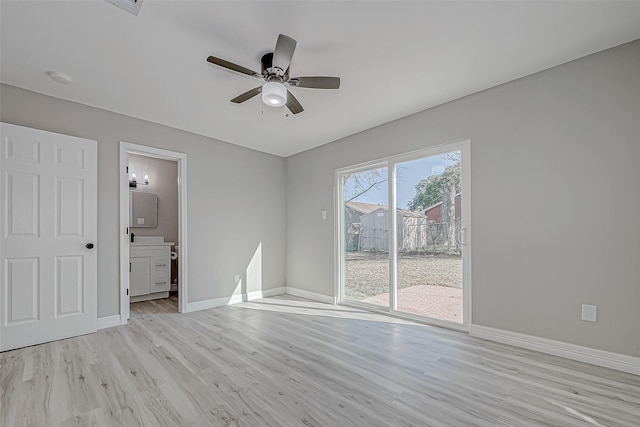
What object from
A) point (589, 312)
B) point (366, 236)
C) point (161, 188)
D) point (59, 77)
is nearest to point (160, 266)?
point (161, 188)

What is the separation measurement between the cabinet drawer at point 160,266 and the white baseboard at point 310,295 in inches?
83.4

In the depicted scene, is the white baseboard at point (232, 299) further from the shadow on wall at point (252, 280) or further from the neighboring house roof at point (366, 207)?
the neighboring house roof at point (366, 207)

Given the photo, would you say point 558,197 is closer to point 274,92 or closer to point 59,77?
point 274,92

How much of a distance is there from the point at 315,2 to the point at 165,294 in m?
5.03

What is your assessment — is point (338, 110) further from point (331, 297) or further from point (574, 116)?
point (331, 297)

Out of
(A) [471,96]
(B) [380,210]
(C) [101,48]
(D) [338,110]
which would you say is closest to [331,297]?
(B) [380,210]

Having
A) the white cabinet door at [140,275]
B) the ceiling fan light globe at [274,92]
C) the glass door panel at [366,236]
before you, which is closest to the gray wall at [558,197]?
the glass door panel at [366,236]

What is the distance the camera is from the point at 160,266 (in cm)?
501

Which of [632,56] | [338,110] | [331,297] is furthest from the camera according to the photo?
[331,297]

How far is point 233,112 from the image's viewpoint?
360 centimetres

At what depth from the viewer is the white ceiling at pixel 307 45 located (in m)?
1.98

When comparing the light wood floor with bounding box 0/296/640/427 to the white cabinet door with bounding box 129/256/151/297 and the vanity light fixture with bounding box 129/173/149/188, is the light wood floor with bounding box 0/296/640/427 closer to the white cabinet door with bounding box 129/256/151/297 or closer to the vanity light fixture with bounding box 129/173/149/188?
the white cabinet door with bounding box 129/256/151/297

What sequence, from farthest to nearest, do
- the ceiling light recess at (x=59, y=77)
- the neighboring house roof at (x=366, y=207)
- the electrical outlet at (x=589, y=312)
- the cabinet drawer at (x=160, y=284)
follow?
1. the cabinet drawer at (x=160, y=284)
2. the neighboring house roof at (x=366, y=207)
3. the ceiling light recess at (x=59, y=77)
4. the electrical outlet at (x=589, y=312)

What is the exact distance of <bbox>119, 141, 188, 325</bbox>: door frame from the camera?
358 cm
